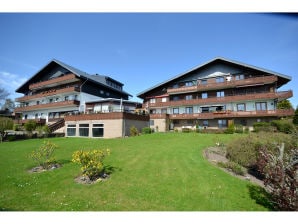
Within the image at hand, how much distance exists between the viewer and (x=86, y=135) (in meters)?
30.2

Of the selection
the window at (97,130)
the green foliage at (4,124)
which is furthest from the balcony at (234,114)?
the green foliage at (4,124)

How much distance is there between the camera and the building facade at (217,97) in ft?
98.8

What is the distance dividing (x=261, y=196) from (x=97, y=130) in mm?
24949

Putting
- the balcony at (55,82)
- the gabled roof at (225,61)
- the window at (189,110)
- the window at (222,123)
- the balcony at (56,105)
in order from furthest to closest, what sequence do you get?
the balcony at (55,82) → the window at (189,110) → the balcony at (56,105) → the window at (222,123) → the gabled roof at (225,61)

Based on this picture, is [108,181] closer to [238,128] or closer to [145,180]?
[145,180]

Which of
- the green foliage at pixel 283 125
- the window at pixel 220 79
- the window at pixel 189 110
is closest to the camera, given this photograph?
the green foliage at pixel 283 125

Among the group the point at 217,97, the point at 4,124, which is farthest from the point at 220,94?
the point at 4,124

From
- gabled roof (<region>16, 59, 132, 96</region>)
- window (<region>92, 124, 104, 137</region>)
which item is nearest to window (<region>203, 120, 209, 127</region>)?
window (<region>92, 124, 104, 137</region>)

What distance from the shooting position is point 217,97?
112ft

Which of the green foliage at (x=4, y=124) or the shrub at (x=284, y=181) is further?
the green foliage at (x=4, y=124)

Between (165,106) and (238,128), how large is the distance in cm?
1518

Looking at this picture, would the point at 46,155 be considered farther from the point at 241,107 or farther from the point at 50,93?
the point at 50,93

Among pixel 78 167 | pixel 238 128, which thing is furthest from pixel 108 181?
pixel 238 128

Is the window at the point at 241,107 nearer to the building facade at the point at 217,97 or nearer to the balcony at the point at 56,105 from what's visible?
the building facade at the point at 217,97
